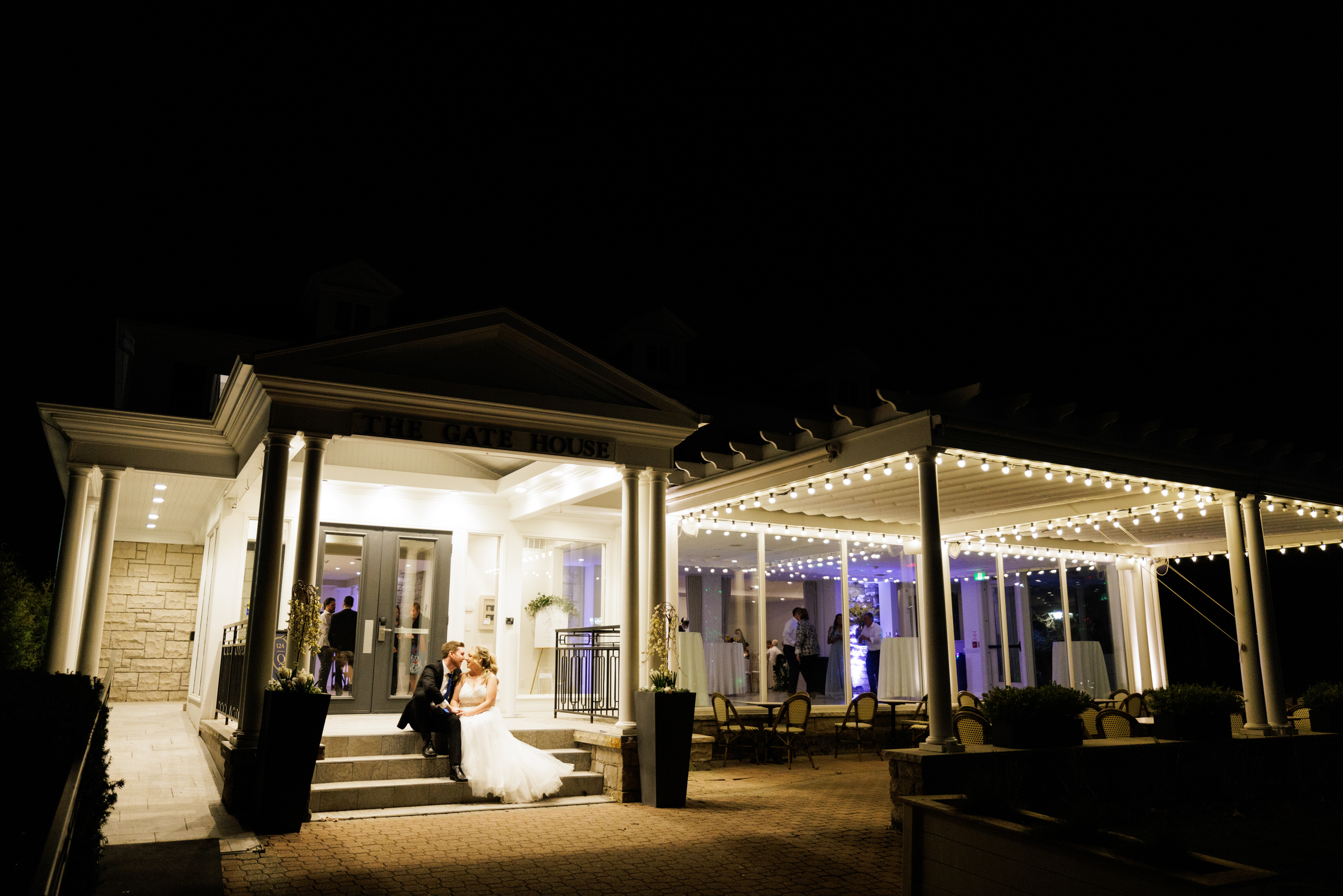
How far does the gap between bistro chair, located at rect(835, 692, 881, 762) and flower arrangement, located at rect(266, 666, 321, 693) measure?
798 centimetres

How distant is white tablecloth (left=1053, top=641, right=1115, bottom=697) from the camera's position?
1655cm

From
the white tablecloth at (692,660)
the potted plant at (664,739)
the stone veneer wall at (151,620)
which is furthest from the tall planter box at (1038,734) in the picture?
the stone veneer wall at (151,620)

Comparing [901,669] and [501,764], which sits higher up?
[901,669]

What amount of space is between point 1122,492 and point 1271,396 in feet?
59.0

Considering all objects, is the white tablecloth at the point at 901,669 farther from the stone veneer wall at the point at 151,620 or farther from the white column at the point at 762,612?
the stone veneer wall at the point at 151,620

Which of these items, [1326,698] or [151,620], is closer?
[1326,698]

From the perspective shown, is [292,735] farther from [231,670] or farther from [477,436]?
[231,670]

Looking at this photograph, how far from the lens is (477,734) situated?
8227mm

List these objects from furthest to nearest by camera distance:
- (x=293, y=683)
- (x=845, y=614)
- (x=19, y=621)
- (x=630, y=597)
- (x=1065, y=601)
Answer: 1. (x=1065, y=601)
2. (x=845, y=614)
3. (x=19, y=621)
4. (x=630, y=597)
5. (x=293, y=683)

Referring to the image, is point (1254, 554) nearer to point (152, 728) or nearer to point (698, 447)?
Answer: point (698, 447)

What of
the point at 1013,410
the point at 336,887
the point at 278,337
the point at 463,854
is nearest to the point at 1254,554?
the point at 1013,410

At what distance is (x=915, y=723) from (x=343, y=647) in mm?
7966

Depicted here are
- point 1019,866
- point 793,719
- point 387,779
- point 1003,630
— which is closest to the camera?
point 1019,866

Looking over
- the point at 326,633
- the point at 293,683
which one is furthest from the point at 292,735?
the point at 326,633
